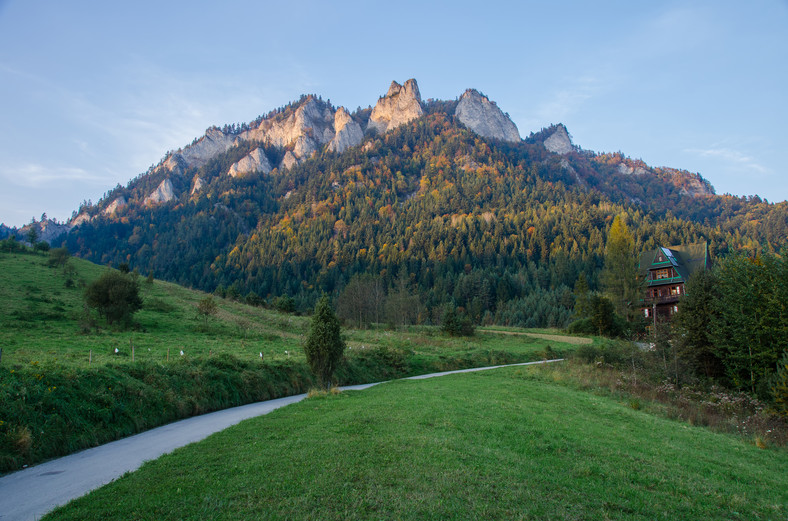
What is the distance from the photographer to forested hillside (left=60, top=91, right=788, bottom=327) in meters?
95.6

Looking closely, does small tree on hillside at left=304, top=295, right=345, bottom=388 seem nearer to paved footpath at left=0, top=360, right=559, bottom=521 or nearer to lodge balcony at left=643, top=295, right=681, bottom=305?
paved footpath at left=0, top=360, right=559, bottom=521

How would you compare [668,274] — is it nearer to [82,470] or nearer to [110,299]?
[82,470]

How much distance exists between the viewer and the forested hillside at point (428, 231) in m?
95.6

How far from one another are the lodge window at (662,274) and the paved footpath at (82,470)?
5432cm

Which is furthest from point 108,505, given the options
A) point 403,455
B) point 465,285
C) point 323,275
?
point 323,275

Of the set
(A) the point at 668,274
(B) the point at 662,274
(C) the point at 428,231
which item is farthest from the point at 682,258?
(C) the point at 428,231

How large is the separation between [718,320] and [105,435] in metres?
29.9

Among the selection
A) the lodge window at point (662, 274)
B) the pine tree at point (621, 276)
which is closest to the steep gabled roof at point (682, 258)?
the lodge window at point (662, 274)

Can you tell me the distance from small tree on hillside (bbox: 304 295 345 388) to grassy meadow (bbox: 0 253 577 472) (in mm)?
2286

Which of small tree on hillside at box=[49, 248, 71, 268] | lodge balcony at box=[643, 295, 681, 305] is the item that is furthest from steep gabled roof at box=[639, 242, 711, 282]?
small tree on hillside at box=[49, 248, 71, 268]

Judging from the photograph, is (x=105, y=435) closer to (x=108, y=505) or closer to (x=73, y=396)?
(x=73, y=396)

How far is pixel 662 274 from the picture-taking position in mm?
50062

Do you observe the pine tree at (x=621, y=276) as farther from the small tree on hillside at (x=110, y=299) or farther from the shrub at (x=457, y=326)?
the small tree on hillside at (x=110, y=299)

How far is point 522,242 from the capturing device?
118 meters
